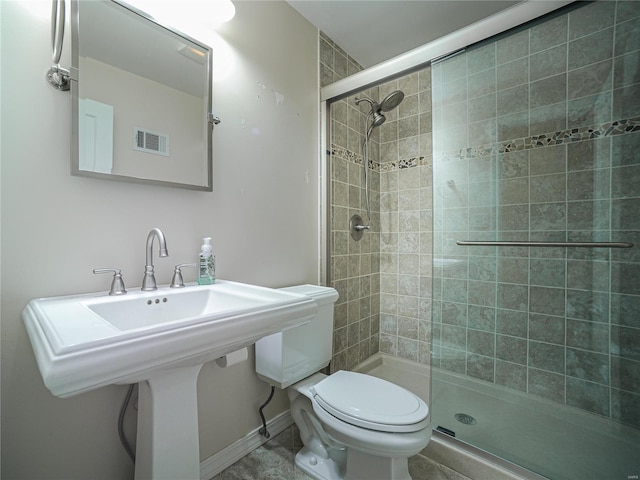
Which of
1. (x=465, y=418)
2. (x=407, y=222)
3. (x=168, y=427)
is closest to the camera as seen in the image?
(x=168, y=427)

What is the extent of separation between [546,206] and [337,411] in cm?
129

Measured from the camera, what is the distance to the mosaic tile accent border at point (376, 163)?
1.93 m

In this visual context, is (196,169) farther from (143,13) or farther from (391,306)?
(391,306)

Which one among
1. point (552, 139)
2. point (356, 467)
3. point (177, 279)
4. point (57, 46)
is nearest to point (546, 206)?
point (552, 139)

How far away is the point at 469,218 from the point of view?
1.47 m

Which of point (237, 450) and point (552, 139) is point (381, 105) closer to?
point (552, 139)

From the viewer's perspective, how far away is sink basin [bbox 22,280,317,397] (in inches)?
20.0

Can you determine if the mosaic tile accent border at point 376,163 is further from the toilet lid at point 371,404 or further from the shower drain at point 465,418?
the shower drain at point 465,418

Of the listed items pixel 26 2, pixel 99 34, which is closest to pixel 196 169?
pixel 99 34

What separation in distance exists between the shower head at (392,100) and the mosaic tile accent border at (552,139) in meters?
0.57

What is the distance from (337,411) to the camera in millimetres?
1114

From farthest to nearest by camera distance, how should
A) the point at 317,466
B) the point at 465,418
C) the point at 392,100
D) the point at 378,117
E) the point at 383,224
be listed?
the point at 383,224 → the point at 378,117 → the point at 392,100 → the point at 465,418 → the point at 317,466

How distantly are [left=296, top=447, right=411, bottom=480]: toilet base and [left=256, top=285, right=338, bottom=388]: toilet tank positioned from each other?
0.36 meters

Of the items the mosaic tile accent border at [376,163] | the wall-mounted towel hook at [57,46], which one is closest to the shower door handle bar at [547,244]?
the mosaic tile accent border at [376,163]
